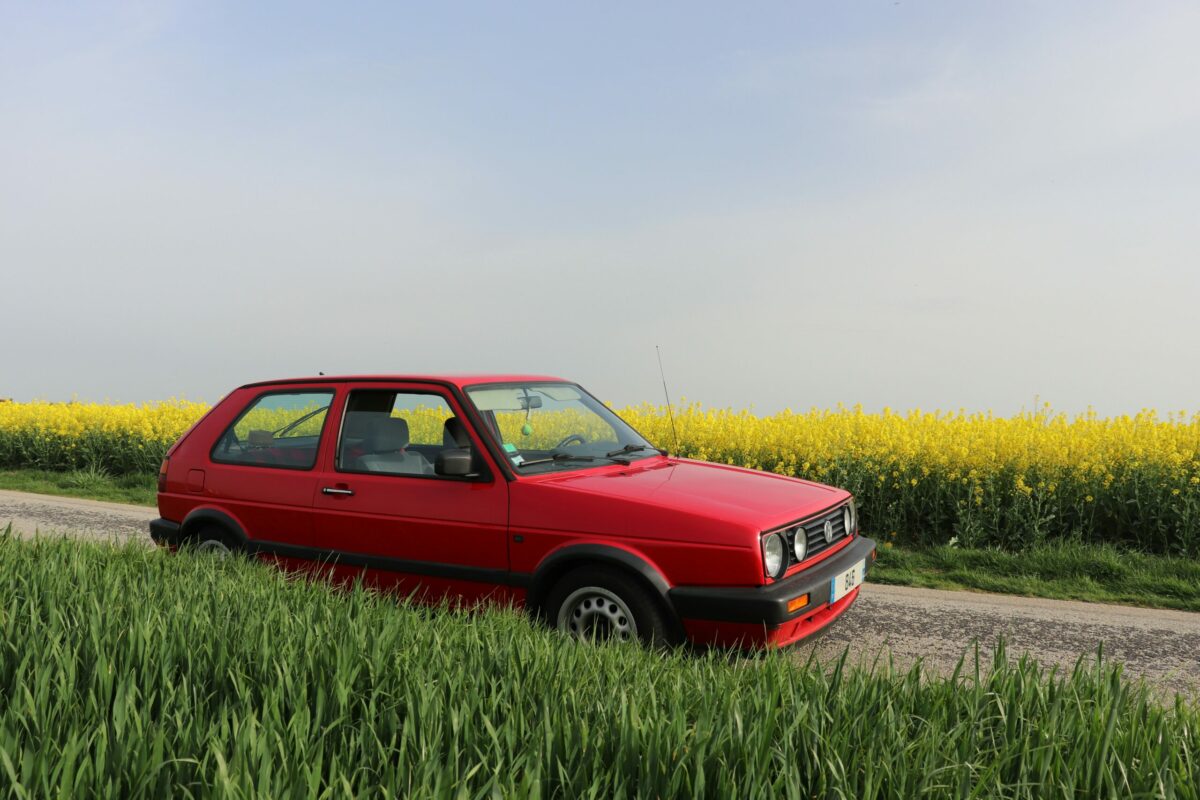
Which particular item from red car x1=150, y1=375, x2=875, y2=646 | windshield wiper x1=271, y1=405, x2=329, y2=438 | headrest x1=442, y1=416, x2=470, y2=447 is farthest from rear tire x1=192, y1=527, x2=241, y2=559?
headrest x1=442, y1=416, x2=470, y2=447

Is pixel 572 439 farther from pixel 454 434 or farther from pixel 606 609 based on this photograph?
pixel 606 609

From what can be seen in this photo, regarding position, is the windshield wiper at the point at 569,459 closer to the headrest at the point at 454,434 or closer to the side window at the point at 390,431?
the headrest at the point at 454,434

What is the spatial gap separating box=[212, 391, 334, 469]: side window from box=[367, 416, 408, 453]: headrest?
0.43 meters

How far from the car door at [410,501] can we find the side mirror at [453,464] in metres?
0.14

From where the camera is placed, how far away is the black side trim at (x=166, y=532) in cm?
694

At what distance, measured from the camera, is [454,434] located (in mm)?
5836

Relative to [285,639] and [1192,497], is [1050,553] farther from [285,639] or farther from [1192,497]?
[285,639]

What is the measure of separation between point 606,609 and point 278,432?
10.2 ft

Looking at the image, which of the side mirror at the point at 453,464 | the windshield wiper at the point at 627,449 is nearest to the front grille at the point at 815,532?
the windshield wiper at the point at 627,449

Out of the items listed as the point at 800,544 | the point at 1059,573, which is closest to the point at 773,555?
the point at 800,544

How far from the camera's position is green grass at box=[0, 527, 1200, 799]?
254 cm

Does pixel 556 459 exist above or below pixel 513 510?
above

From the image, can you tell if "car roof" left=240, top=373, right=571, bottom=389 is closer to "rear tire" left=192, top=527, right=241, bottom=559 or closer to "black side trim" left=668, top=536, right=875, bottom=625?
"rear tire" left=192, top=527, right=241, bottom=559

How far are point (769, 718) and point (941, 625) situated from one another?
4.32 meters
